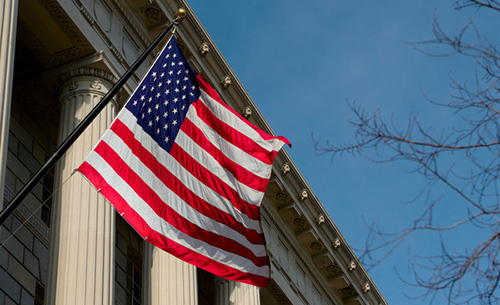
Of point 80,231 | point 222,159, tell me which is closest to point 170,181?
point 222,159

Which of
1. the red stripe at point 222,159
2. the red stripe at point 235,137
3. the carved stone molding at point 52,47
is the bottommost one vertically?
the red stripe at point 222,159

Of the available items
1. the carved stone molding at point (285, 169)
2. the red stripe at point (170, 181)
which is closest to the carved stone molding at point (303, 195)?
the carved stone molding at point (285, 169)

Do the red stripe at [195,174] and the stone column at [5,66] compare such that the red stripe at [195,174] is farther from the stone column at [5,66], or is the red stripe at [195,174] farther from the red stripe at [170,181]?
the stone column at [5,66]

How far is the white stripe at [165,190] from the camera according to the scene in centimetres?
1362

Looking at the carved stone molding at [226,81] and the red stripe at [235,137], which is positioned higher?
the carved stone molding at [226,81]

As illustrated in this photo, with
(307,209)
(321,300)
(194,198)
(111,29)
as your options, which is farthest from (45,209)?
(321,300)

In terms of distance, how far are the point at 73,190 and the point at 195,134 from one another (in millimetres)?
3803

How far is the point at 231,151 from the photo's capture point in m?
15.8

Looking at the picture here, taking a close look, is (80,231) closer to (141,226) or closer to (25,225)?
(25,225)

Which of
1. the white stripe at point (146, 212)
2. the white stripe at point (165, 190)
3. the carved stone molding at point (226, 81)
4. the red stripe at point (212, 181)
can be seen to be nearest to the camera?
the white stripe at point (146, 212)

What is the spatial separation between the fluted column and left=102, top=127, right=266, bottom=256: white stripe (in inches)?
225

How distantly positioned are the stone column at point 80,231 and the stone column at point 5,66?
8.90 ft

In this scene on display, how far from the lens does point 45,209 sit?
20.7 metres

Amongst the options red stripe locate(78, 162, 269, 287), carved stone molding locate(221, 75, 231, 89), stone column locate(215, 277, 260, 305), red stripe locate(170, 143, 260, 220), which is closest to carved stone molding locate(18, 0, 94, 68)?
carved stone molding locate(221, 75, 231, 89)
